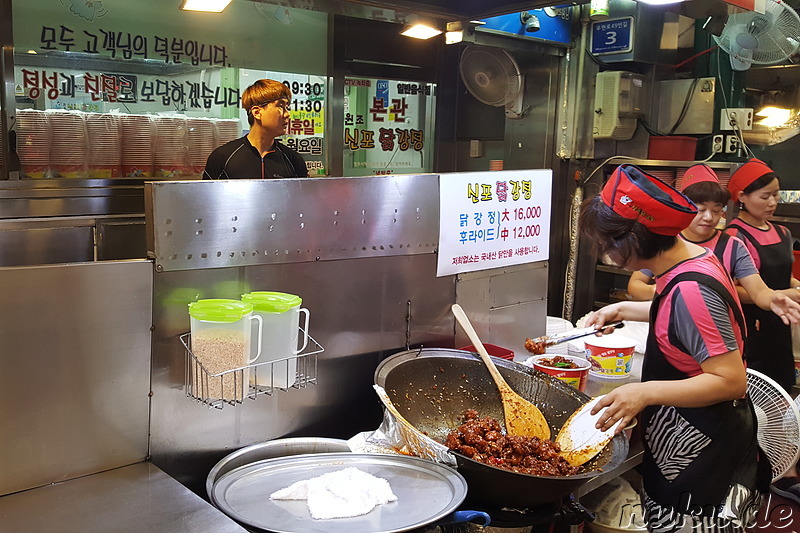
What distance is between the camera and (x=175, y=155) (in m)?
4.54

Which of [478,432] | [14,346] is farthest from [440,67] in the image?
[14,346]

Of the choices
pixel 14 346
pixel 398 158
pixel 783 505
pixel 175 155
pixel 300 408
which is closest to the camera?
pixel 14 346

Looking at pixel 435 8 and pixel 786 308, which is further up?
pixel 435 8

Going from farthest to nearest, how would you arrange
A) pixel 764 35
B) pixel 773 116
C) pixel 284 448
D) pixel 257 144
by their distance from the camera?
pixel 773 116, pixel 764 35, pixel 257 144, pixel 284 448

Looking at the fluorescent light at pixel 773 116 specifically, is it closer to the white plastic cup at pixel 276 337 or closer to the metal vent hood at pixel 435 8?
the metal vent hood at pixel 435 8

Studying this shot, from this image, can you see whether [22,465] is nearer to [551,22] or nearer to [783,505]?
[783,505]

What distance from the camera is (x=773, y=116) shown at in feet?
20.3

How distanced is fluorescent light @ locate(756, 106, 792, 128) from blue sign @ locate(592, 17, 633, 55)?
133 cm

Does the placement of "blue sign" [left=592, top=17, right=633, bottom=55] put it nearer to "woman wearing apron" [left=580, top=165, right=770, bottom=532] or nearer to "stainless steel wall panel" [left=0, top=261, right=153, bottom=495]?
"woman wearing apron" [left=580, top=165, right=770, bottom=532]

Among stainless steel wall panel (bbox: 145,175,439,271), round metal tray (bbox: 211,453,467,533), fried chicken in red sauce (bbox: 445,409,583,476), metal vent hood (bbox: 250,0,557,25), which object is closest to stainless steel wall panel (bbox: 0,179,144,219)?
metal vent hood (bbox: 250,0,557,25)

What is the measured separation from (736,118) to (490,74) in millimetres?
2045

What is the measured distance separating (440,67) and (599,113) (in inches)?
53.8

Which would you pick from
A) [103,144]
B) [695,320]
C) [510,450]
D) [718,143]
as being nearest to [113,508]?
[510,450]

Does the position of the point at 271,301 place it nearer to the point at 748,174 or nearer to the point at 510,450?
the point at 510,450
